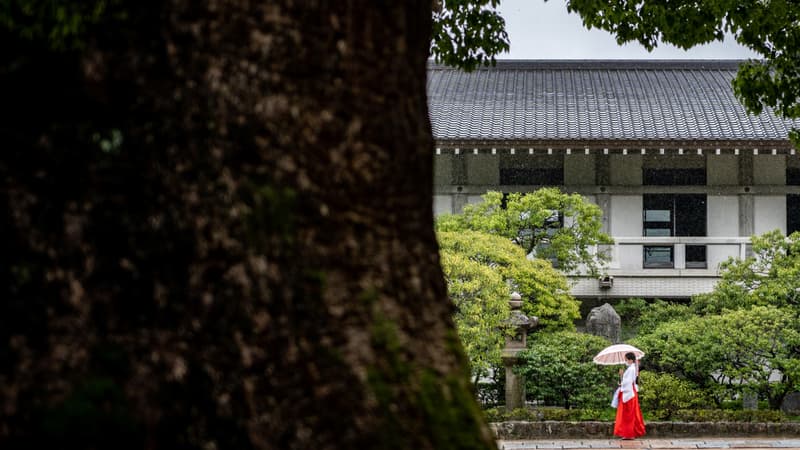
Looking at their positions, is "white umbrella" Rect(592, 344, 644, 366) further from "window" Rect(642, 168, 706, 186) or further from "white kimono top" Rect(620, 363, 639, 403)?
"window" Rect(642, 168, 706, 186)

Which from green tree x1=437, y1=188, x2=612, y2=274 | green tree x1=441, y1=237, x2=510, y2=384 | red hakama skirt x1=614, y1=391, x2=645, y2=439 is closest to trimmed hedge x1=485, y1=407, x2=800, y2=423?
green tree x1=441, y1=237, x2=510, y2=384

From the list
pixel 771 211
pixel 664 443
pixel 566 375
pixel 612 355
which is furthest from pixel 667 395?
pixel 771 211

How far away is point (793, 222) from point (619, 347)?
28.0 feet

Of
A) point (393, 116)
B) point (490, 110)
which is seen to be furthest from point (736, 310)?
point (393, 116)

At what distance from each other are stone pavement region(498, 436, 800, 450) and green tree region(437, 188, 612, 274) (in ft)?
17.7

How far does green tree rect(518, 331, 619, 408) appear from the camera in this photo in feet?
54.5

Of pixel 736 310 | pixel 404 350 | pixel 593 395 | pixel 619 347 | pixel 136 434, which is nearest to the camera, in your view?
pixel 136 434

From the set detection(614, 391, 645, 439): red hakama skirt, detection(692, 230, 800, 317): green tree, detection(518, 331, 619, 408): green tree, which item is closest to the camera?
detection(614, 391, 645, 439): red hakama skirt

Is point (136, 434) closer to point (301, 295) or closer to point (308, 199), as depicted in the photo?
point (301, 295)

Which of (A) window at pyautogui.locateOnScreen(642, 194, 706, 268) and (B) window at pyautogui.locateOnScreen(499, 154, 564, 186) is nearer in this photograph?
(A) window at pyautogui.locateOnScreen(642, 194, 706, 268)

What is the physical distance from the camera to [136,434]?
223cm

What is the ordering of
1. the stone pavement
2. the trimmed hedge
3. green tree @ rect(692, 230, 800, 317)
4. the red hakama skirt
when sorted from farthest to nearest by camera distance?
green tree @ rect(692, 230, 800, 317) → the trimmed hedge → the red hakama skirt → the stone pavement

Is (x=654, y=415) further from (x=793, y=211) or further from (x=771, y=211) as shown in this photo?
(x=793, y=211)

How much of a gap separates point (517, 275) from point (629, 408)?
163 inches
